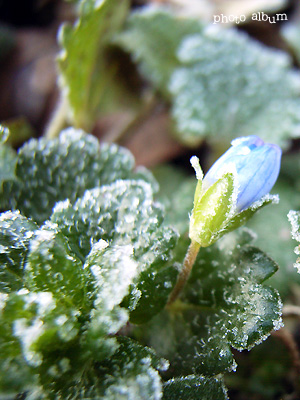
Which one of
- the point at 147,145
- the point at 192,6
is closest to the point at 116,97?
the point at 147,145

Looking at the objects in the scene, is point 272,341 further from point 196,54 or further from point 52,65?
point 52,65

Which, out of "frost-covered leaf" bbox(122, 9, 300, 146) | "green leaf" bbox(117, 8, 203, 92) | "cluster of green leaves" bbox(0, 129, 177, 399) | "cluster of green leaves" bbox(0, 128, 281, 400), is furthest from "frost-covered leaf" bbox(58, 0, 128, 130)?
"cluster of green leaves" bbox(0, 129, 177, 399)

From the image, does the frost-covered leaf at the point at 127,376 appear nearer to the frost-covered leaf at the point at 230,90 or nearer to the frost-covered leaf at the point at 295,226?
the frost-covered leaf at the point at 295,226

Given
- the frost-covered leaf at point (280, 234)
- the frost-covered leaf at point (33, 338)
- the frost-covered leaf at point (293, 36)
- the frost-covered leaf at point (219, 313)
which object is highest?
the frost-covered leaf at point (33, 338)

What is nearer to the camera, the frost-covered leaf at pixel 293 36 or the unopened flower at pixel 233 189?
the unopened flower at pixel 233 189

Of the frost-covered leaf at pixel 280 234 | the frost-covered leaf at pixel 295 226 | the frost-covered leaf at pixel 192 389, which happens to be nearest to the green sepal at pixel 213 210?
the frost-covered leaf at pixel 295 226

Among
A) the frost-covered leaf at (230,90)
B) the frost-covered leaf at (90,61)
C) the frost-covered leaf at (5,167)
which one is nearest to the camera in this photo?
the frost-covered leaf at (5,167)
